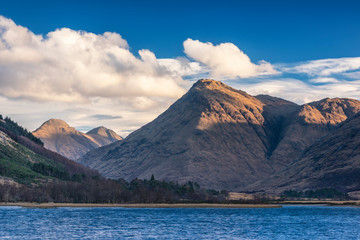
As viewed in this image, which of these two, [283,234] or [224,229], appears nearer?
[283,234]

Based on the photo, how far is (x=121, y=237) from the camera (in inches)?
5251

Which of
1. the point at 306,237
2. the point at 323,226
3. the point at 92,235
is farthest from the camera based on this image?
the point at 323,226

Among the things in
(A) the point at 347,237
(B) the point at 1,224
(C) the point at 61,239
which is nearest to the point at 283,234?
(A) the point at 347,237

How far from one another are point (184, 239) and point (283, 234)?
39.7 metres

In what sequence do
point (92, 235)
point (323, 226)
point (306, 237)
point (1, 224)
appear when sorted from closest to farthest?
point (92, 235) → point (306, 237) → point (1, 224) → point (323, 226)

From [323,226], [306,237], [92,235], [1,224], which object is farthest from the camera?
[323,226]

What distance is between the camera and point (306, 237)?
145500 millimetres

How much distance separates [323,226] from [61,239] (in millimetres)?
107188

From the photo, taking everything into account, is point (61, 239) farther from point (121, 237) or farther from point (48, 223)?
point (48, 223)

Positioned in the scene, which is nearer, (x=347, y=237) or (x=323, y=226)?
(x=347, y=237)

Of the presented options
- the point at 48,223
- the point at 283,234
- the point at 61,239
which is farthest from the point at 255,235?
the point at 48,223

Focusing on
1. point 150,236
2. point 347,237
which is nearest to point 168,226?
point 150,236

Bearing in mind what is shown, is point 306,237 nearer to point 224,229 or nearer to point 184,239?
point 224,229

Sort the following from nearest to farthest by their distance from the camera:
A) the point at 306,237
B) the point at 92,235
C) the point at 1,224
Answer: the point at 92,235 < the point at 306,237 < the point at 1,224
